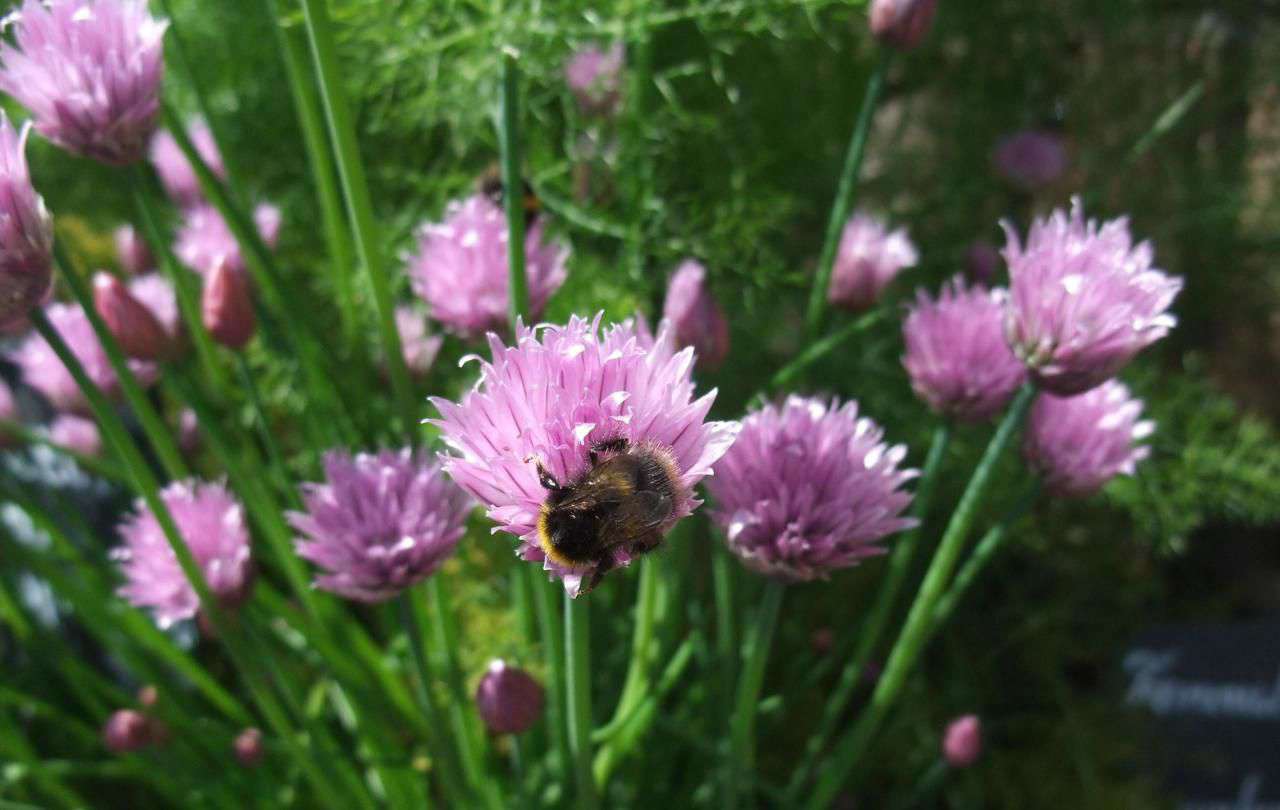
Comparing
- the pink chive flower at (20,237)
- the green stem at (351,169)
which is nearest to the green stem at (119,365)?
the pink chive flower at (20,237)

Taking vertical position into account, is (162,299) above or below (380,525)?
above

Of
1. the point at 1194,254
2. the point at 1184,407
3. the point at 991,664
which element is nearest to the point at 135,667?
the point at 991,664

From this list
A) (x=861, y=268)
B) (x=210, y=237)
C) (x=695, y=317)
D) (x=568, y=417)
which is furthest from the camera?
(x=210, y=237)

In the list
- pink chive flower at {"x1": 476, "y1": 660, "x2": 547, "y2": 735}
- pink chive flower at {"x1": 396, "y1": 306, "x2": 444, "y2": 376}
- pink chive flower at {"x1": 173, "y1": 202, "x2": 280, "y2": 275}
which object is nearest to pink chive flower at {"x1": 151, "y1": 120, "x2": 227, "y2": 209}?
pink chive flower at {"x1": 173, "y1": 202, "x2": 280, "y2": 275}

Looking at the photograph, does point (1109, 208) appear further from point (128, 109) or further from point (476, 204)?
point (128, 109)

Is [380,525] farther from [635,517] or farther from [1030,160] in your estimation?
[1030,160]

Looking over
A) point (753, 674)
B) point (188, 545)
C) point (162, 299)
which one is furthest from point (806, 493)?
point (162, 299)
